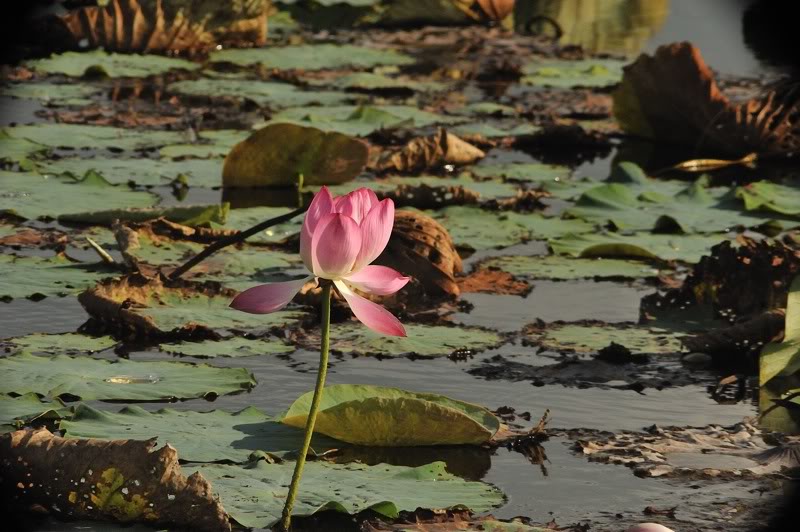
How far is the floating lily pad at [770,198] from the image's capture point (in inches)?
202

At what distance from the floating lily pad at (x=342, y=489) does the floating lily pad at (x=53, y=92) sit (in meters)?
4.92

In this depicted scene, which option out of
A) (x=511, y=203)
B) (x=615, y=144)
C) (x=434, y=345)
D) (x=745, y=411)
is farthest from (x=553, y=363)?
(x=615, y=144)

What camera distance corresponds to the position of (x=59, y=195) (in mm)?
4875

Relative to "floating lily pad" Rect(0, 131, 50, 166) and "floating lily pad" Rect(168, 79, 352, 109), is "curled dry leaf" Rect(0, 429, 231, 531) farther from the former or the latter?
"floating lily pad" Rect(168, 79, 352, 109)

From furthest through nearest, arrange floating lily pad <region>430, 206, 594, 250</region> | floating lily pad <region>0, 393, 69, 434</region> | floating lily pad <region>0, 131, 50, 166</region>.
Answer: floating lily pad <region>0, 131, 50, 166</region>
floating lily pad <region>430, 206, 594, 250</region>
floating lily pad <region>0, 393, 69, 434</region>

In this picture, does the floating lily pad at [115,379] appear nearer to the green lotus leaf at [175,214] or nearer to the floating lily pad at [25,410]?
the floating lily pad at [25,410]

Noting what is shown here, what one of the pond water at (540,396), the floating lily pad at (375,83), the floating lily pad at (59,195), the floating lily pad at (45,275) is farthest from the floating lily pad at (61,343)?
the floating lily pad at (375,83)

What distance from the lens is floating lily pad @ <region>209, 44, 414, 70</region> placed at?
8.70 m

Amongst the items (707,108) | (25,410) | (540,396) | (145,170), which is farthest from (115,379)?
(707,108)

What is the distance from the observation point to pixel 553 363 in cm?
344

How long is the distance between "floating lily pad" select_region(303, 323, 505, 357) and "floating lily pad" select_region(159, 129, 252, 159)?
230 centimetres

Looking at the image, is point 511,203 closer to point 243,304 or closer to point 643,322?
point 643,322

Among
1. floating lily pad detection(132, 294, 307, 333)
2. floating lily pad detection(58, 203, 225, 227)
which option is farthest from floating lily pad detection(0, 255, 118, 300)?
floating lily pad detection(58, 203, 225, 227)

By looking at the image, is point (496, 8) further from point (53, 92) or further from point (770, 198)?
point (770, 198)
